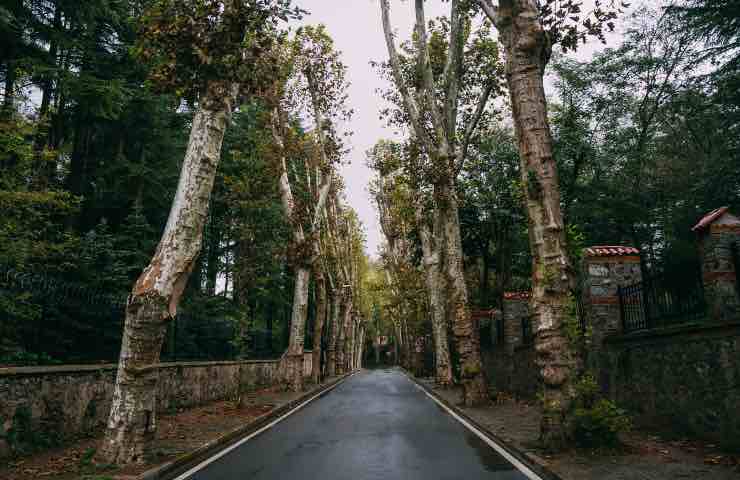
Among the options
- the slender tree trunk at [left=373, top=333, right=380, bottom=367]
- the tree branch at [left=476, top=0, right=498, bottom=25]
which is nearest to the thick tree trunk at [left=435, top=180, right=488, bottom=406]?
the tree branch at [left=476, top=0, right=498, bottom=25]

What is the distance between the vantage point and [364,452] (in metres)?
7.91

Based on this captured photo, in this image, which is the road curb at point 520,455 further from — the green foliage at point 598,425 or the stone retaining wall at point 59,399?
the stone retaining wall at point 59,399

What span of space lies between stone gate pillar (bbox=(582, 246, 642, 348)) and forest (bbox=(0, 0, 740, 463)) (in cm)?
71

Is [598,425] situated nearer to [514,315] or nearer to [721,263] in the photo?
[721,263]

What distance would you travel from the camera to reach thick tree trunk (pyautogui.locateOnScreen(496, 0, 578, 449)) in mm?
7512

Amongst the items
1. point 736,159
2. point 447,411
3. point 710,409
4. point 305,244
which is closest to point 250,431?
point 447,411

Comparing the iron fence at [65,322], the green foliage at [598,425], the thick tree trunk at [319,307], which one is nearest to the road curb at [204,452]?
the iron fence at [65,322]

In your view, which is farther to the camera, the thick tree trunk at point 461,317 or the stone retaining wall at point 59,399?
the thick tree trunk at point 461,317

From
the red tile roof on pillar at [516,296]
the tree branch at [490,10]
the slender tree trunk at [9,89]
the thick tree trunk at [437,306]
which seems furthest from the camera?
the thick tree trunk at [437,306]

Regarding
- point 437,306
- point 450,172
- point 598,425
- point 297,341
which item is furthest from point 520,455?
point 437,306

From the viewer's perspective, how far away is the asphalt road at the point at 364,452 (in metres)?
6.45

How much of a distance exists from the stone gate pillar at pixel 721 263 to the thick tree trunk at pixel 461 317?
773 centimetres

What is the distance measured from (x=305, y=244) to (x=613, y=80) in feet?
54.1

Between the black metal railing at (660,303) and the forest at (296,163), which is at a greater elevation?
the forest at (296,163)
